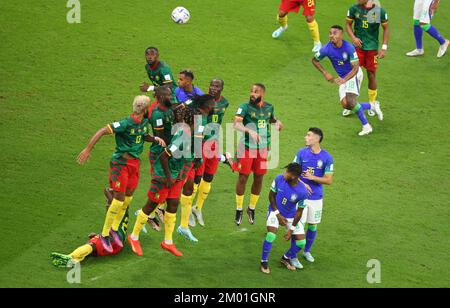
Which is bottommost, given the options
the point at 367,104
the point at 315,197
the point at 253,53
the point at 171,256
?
the point at 171,256

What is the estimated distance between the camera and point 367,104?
18000mm

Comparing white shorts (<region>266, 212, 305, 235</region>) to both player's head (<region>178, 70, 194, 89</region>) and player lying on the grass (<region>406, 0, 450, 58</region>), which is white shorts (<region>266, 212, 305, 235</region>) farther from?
player lying on the grass (<region>406, 0, 450, 58</region>)

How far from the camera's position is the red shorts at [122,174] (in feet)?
44.1

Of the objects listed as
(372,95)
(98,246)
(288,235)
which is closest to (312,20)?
(372,95)

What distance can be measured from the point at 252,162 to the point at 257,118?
2.60 feet

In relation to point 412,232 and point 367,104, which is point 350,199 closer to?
point 412,232

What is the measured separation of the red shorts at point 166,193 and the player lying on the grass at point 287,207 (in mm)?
1346

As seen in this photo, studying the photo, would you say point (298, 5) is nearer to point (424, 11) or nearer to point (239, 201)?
point (424, 11)

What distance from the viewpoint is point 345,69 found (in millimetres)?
17453

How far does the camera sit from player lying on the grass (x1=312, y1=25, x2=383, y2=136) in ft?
56.4

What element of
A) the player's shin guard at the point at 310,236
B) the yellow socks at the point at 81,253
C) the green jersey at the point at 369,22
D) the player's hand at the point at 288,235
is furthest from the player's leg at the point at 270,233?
the green jersey at the point at 369,22

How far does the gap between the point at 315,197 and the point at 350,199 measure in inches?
86.5

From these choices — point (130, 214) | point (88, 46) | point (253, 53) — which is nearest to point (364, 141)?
point (253, 53)

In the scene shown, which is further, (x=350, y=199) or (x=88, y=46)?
(x=88, y=46)
